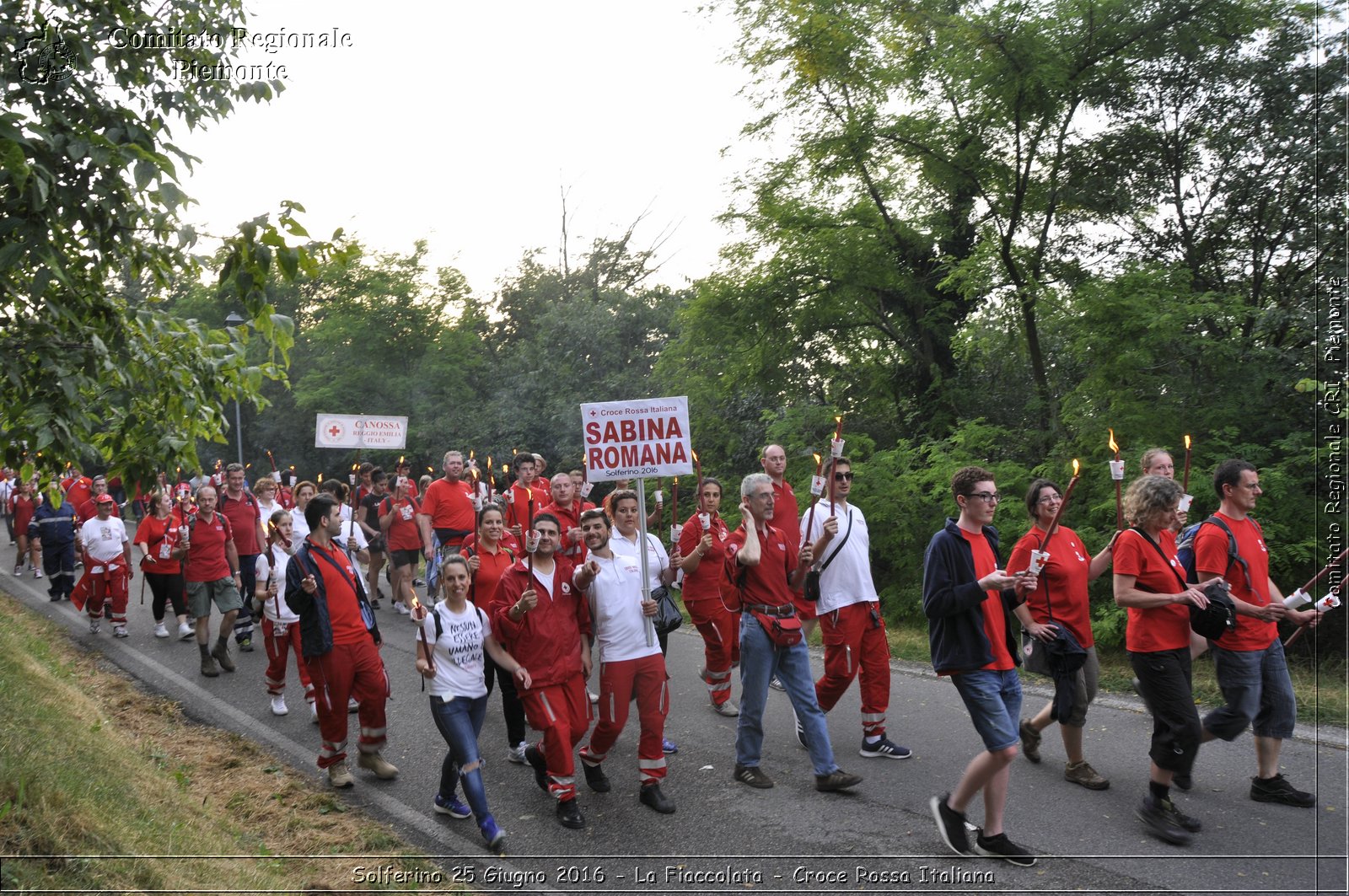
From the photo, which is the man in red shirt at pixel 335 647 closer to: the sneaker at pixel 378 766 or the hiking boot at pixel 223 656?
the sneaker at pixel 378 766

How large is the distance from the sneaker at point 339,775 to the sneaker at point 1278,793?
5.67m

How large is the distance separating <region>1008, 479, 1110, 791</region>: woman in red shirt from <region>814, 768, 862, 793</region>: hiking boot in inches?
51.3

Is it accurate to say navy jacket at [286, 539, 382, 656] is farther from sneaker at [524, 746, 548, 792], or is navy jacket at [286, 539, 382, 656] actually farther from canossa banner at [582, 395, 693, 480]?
canossa banner at [582, 395, 693, 480]

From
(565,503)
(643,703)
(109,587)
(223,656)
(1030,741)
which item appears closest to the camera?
(643,703)

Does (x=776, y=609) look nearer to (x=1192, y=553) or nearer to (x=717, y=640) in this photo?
(x=717, y=640)

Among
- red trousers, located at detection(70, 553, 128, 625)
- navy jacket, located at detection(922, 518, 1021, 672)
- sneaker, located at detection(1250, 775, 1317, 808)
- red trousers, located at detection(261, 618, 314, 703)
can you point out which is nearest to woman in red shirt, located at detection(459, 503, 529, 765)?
red trousers, located at detection(261, 618, 314, 703)

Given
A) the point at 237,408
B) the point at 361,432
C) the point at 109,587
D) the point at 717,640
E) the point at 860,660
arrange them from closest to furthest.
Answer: the point at 860,660, the point at 717,640, the point at 237,408, the point at 109,587, the point at 361,432

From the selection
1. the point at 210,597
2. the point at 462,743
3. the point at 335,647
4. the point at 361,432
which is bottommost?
the point at 462,743

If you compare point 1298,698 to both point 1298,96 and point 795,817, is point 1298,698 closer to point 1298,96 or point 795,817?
point 795,817

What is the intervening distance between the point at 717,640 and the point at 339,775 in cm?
304

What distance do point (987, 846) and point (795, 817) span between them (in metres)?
1.21

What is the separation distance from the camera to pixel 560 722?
20.5 ft

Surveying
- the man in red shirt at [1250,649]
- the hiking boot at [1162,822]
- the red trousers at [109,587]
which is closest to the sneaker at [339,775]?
the hiking boot at [1162,822]

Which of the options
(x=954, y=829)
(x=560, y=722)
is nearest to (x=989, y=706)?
(x=954, y=829)
